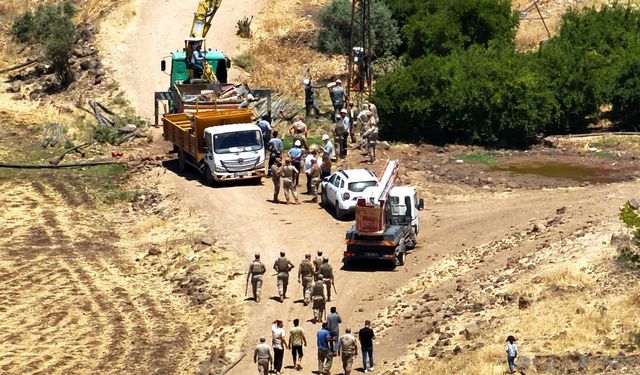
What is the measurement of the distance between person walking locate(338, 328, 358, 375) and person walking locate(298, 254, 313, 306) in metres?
4.31

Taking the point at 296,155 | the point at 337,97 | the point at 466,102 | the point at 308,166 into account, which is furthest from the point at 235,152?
the point at 466,102

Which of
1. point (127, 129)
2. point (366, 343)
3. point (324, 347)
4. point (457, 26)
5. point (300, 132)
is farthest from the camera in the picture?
point (457, 26)

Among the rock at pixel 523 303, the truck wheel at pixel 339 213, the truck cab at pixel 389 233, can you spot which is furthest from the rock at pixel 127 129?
the rock at pixel 523 303

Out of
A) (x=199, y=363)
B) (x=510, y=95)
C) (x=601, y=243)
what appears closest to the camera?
(x=199, y=363)

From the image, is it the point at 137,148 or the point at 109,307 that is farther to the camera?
the point at 137,148

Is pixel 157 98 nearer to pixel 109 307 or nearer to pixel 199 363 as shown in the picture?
pixel 109 307

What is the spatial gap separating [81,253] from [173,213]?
11.3ft

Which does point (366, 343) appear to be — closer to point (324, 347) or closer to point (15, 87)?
point (324, 347)

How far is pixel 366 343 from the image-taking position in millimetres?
28938

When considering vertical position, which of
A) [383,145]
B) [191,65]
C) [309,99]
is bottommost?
[383,145]

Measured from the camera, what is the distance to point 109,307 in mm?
35250

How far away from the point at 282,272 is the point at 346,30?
28.7 meters

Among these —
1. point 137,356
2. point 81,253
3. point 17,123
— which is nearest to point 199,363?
point 137,356

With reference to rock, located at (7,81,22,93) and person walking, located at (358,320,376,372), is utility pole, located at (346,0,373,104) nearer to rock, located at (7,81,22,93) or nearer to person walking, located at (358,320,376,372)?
rock, located at (7,81,22,93)
